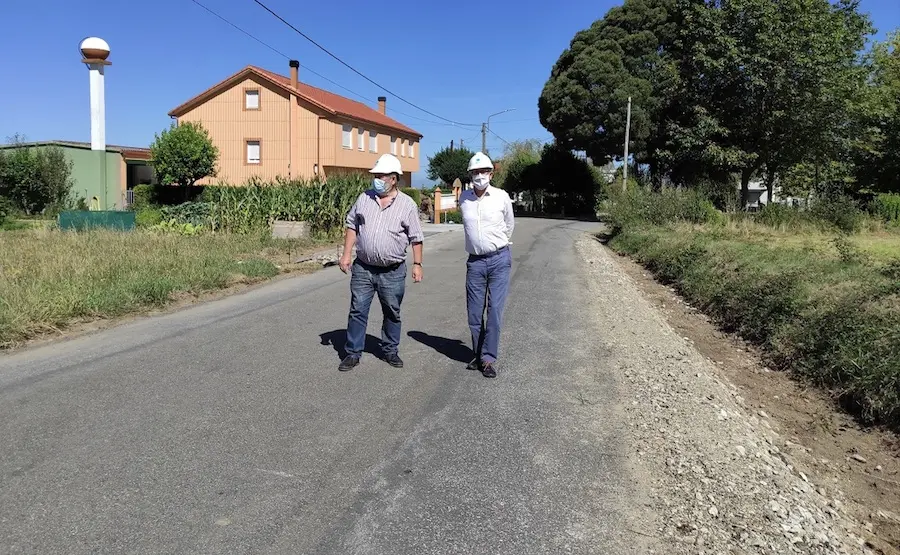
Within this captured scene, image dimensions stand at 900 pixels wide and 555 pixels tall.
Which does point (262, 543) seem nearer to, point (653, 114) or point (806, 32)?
point (806, 32)

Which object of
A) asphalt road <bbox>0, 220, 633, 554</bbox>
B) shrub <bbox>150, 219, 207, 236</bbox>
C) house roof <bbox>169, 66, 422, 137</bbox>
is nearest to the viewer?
asphalt road <bbox>0, 220, 633, 554</bbox>

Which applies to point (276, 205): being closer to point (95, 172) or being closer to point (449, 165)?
point (95, 172)

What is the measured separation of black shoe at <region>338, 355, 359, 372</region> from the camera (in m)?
5.90

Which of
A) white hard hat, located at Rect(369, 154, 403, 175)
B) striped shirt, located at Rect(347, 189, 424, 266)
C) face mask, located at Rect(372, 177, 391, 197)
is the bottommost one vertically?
striped shirt, located at Rect(347, 189, 424, 266)

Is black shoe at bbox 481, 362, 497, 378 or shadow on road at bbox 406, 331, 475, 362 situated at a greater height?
black shoe at bbox 481, 362, 497, 378

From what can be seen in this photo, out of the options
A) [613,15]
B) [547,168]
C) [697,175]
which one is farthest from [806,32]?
[547,168]

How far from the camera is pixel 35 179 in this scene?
94.9 feet

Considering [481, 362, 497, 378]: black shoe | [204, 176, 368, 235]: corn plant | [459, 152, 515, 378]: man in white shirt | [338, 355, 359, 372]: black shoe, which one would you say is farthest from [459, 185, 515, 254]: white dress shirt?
[204, 176, 368, 235]: corn plant

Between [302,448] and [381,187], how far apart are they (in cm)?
252

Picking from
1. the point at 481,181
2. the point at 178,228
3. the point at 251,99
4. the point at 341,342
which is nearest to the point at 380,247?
the point at 481,181

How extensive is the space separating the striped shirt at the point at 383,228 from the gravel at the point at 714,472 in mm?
2297

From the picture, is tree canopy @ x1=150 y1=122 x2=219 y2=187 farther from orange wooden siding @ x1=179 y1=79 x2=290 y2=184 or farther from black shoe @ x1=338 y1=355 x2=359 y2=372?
black shoe @ x1=338 y1=355 x2=359 y2=372

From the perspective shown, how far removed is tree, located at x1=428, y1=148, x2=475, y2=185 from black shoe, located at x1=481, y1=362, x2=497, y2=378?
53286 millimetres

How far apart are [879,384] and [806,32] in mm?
31523
